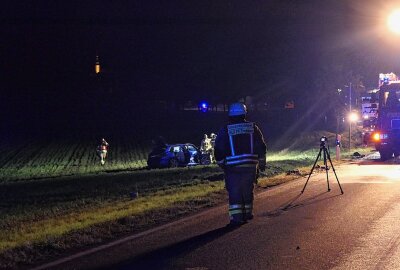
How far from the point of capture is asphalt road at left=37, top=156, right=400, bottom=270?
6.96 meters

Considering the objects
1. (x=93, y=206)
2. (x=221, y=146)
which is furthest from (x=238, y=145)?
(x=93, y=206)

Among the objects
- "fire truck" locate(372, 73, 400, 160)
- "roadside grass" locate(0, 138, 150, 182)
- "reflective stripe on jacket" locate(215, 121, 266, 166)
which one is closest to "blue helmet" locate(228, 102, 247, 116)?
"reflective stripe on jacket" locate(215, 121, 266, 166)

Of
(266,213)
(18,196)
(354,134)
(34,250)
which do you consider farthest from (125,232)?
(354,134)

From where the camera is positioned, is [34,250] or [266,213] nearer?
[34,250]

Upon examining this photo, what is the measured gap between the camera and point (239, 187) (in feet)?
30.7

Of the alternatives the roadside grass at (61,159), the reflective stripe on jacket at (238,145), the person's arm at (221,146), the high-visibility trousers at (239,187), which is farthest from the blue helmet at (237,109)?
the roadside grass at (61,159)

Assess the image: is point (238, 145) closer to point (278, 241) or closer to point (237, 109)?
point (237, 109)

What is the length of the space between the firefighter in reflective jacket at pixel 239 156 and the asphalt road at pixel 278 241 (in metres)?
0.47

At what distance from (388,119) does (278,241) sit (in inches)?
821

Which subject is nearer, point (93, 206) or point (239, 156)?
point (239, 156)

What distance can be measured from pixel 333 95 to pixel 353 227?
142 feet

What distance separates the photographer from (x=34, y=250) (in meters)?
8.01

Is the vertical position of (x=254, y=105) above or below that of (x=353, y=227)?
above

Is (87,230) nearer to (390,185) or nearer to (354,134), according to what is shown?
(390,185)
